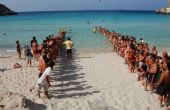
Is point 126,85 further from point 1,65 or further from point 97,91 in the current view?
point 1,65

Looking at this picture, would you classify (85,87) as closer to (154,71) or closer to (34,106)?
(154,71)

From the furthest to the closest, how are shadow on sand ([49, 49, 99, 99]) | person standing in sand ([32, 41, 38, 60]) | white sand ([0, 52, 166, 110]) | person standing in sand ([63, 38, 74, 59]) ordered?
person standing in sand ([63, 38, 74, 59]), person standing in sand ([32, 41, 38, 60]), shadow on sand ([49, 49, 99, 99]), white sand ([0, 52, 166, 110])

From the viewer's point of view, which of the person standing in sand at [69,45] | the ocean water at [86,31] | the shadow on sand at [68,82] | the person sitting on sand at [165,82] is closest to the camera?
the person sitting on sand at [165,82]

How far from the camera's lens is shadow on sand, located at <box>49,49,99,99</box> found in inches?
475

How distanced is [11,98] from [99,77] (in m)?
5.51

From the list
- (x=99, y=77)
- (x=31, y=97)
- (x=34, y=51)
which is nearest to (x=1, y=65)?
(x=34, y=51)

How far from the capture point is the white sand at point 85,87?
35.3 feet

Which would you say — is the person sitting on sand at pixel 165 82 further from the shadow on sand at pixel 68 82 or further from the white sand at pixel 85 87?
the shadow on sand at pixel 68 82

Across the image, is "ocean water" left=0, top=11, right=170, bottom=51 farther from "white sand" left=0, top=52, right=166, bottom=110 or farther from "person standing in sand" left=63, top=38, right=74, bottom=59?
"white sand" left=0, top=52, right=166, bottom=110

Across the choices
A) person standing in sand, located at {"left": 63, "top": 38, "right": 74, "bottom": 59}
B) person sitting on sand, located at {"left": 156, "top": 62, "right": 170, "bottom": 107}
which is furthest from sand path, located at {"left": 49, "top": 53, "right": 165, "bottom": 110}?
person standing in sand, located at {"left": 63, "top": 38, "right": 74, "bottom": 59}

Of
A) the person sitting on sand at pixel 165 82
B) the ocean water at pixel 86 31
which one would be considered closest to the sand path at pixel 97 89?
the person sitting on sand at pixel 165 82

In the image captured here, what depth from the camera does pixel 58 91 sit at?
12.3 metres

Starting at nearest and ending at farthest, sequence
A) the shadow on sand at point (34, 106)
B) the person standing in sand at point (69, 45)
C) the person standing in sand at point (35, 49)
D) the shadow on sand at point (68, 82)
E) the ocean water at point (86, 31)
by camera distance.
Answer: the shadow on sand at point (34, 106), the shadow on sand at point (68, 82), the person standing in sand at point (35, 49), the person standing in sand at point (69, 45), the ocean water at point (86, 31)

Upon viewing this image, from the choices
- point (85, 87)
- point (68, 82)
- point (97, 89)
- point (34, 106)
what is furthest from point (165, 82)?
point (68, 82)
